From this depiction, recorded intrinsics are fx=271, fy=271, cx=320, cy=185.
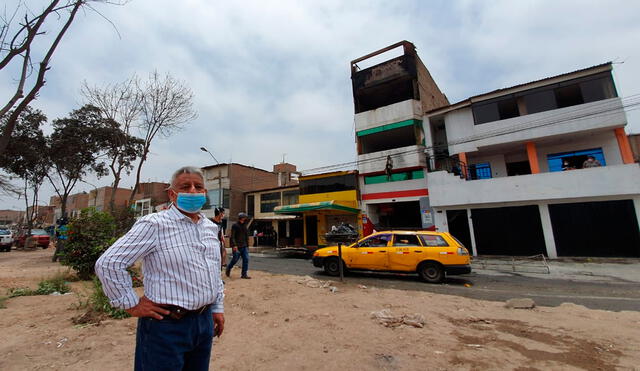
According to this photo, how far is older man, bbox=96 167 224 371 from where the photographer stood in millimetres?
1465

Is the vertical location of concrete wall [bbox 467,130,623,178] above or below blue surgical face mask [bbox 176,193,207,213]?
above

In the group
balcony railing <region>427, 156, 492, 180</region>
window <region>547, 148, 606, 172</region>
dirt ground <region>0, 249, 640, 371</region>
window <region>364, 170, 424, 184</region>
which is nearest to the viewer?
dirt ground <region>0, 249, 640, 371</region>

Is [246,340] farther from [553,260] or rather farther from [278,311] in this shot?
[553,260]

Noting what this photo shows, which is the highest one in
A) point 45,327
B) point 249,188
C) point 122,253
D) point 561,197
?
point 249,188

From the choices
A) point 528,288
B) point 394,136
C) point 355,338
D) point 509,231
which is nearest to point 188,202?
point 355,338

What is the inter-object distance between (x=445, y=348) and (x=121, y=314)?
4.77 meters

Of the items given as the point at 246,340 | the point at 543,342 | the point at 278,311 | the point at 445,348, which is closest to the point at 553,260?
the point at 543,342

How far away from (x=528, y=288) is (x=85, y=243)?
12216 millimetres

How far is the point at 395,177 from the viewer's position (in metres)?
18.4

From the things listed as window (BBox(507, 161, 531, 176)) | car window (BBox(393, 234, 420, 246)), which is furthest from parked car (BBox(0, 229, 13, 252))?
window (BBox(507, 161, 531, 176))

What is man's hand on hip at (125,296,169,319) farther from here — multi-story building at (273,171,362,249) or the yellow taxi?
multi-story building at (273,171,362,249)

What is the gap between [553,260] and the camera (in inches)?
506

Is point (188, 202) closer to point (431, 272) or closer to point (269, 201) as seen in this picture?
point (431, 272)

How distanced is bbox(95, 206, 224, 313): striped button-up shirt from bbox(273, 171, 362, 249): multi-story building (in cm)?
1639
